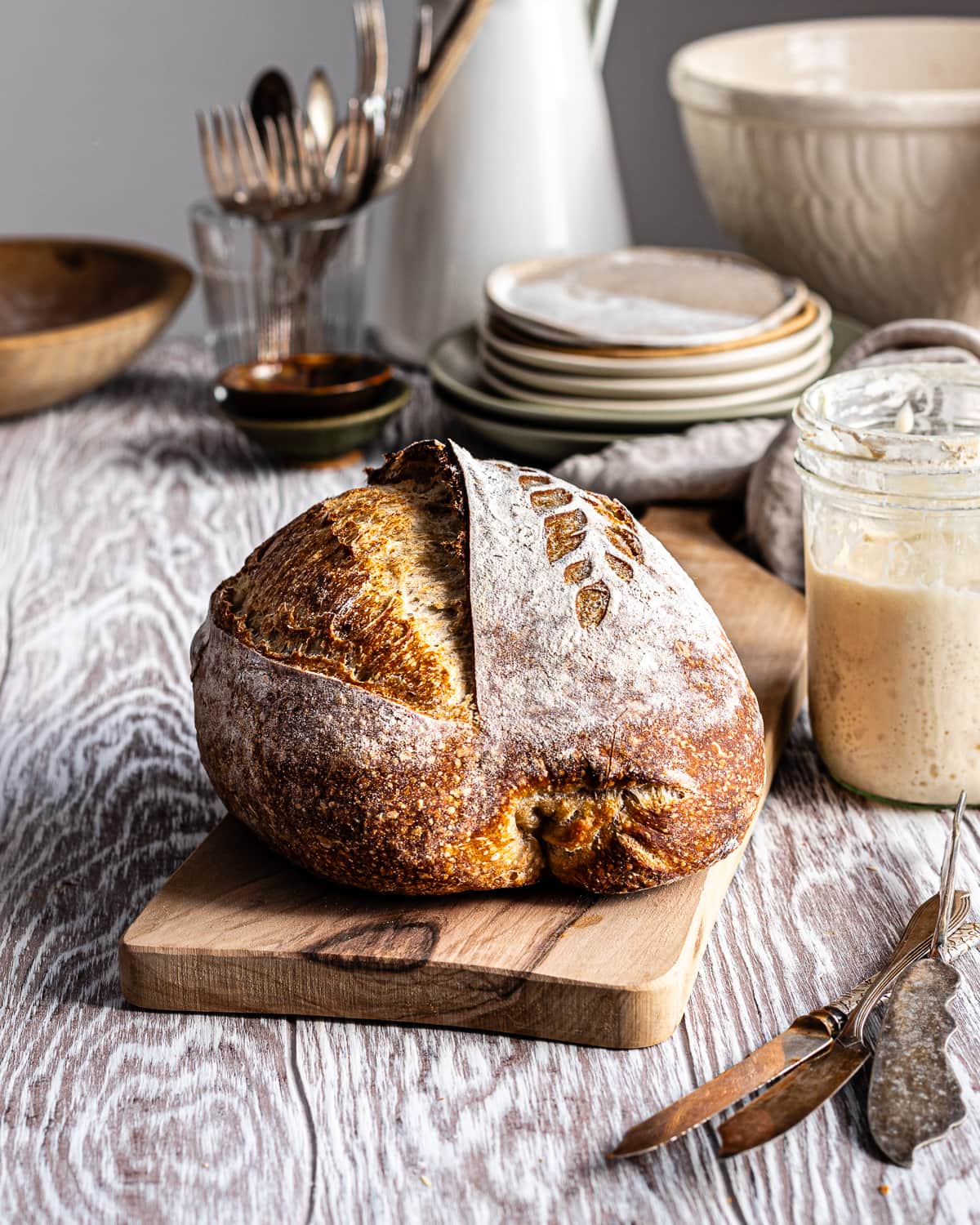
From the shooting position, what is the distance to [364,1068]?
0.74 metres

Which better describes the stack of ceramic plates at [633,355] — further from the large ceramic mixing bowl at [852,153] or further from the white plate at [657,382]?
the large ceramic mixing bowl at [852,153]

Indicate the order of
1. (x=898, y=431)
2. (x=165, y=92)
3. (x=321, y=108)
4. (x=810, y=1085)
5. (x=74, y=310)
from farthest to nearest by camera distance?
(x=165, y=92) < (x=74, y=310) < (x=321, y=108) < (x=898, y=431) < (x=810, y=1085)

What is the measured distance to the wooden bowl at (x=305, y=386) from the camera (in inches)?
59.9

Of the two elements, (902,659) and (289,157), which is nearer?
(902,659)

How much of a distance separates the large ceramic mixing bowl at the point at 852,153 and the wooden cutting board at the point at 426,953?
101cm

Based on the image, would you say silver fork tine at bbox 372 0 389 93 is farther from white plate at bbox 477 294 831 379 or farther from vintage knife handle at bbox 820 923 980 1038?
vintage knife handle at bbox 820 923 980 1038

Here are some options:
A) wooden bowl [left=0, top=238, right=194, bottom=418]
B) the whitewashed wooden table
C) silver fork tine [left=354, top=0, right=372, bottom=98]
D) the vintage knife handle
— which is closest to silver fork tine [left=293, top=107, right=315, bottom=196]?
silver fork tine [left=354, top=0, right=372, bottom=98]

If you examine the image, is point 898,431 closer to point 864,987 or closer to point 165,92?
point 864,987

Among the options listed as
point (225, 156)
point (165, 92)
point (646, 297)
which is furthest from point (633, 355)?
point (165, 92)

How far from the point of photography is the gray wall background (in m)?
2.41

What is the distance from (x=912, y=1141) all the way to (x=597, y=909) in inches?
8.2

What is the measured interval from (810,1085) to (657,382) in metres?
0.88

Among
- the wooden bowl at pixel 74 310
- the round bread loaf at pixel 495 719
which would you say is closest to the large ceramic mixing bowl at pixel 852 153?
the wooden bowl at pixel 74 310

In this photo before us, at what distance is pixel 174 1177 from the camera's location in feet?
2.22
